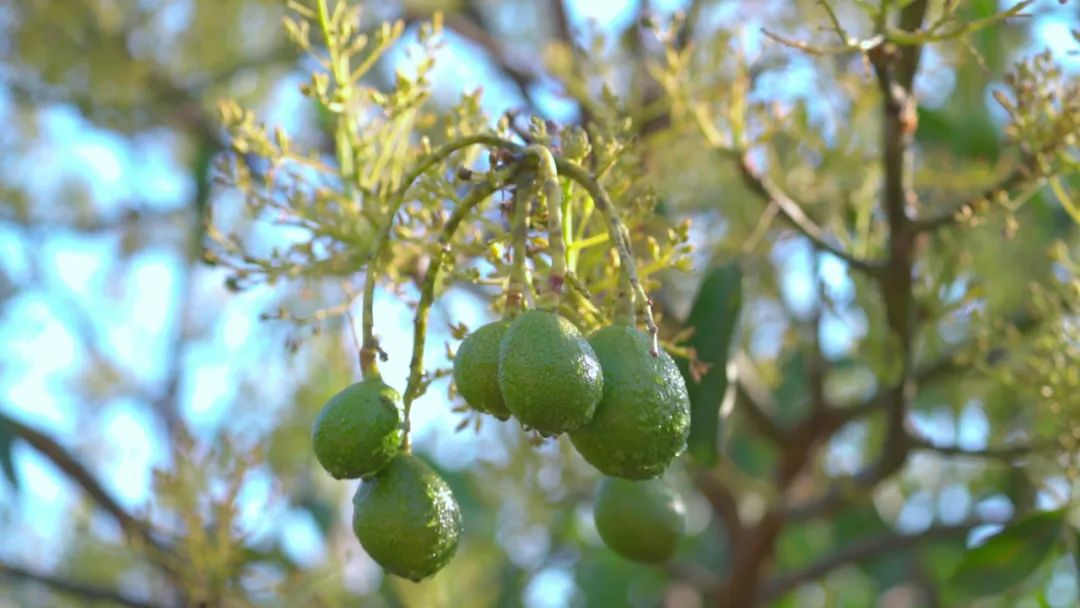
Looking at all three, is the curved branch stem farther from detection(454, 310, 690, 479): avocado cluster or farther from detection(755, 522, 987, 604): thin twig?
detection(454, 310, 690, 479): avocado cluster

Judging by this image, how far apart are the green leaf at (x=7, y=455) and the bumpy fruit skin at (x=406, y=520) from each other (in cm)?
162

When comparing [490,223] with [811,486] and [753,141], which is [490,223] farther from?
[811,486]

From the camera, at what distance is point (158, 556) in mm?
2633

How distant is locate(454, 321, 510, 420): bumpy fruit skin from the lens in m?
1.18

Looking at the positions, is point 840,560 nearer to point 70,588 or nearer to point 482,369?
point 70,588

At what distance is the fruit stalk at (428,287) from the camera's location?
1264mm

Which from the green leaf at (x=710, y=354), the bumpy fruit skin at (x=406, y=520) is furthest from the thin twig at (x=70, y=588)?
the bumpy fruit skin at (x=406, y=520)

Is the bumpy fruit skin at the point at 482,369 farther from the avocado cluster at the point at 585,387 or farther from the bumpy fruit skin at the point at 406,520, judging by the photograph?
the bumpy fruit skin at the point at 406,520

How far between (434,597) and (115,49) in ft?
6.59

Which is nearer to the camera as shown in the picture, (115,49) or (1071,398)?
(1071,398)

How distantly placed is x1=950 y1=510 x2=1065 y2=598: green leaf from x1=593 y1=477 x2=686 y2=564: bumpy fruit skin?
79 centimetres

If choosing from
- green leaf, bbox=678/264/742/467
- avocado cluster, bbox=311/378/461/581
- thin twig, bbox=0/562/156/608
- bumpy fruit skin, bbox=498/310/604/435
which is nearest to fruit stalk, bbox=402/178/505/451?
avocado cluster, bbox=311/378/461/581

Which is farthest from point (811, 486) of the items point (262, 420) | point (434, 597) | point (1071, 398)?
point (262, 420)

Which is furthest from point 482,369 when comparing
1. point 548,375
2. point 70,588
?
point 70,588
